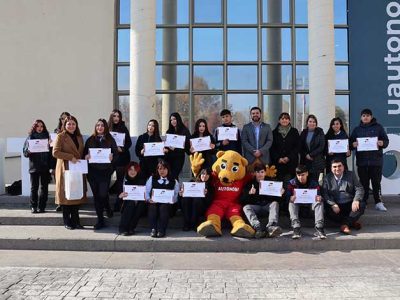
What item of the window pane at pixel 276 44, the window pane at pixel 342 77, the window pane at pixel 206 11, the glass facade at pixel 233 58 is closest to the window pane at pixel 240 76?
the glass facade at pixel 233 58

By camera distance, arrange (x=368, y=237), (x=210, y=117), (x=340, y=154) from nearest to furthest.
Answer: (x=368, y=237) < (x=340, y=154) < (x=210, y=117)

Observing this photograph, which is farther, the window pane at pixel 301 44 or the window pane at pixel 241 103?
the window pane at pixel 301 44

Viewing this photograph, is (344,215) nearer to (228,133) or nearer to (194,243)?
(228,133)

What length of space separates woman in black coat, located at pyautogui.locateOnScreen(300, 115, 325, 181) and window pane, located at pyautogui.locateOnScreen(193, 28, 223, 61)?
6936mm

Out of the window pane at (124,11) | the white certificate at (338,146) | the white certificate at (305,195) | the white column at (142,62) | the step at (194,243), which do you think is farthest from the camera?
the window pane at (124,11)

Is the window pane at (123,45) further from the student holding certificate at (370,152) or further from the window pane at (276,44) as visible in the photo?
the student holding certificate at (370,152)

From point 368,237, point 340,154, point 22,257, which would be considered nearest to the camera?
point 22,257

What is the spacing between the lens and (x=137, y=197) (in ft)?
25.6

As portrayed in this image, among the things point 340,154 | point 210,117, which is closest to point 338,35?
point 210,117

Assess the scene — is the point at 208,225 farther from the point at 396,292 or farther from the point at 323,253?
the point at 396,292

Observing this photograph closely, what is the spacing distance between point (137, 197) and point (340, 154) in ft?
12.8

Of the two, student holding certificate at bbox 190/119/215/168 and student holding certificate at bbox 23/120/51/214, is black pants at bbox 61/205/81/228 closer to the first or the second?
student holding certificate at bbox 23/120/51/214

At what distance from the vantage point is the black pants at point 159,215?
7754 mm

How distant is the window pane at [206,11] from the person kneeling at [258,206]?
8.19 meters
